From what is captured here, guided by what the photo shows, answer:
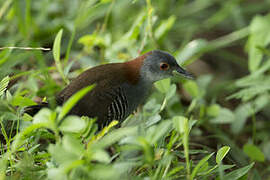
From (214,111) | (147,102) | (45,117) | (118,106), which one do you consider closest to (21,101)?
(45,117)

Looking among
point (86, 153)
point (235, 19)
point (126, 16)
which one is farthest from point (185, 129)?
point (235, 19)

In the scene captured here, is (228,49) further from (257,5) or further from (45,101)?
Answer: (45,101)

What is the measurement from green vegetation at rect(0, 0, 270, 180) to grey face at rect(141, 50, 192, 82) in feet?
0.27

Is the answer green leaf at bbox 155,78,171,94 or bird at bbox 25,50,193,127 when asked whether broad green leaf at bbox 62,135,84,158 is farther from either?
green leaf at bbox 155,78,171,94

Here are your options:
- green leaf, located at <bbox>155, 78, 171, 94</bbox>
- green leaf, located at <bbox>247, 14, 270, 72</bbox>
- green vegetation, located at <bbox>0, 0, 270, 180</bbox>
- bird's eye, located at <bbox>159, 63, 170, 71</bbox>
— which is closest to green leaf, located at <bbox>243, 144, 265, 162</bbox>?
green vegetation, located at <bbox>0, 0, 270, 180</bbox>

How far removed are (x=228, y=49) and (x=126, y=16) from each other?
1065mm

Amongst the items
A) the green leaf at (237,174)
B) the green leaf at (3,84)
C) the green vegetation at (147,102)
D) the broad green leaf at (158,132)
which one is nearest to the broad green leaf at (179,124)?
the green vegetation at (147,102)

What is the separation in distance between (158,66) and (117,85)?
0.26 metres

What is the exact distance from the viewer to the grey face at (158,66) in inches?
86.2

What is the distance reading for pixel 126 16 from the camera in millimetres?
3494

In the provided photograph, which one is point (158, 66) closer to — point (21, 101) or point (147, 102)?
point (147, 102)

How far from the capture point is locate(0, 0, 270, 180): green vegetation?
1.30 meters

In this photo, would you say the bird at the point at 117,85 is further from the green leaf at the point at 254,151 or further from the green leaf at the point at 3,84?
the green leaf at the point at 254,151

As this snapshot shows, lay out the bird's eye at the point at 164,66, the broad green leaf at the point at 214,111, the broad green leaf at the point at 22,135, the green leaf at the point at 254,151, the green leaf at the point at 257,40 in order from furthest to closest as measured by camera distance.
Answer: the green leaf at the point at 257,40
the broad green leaf at the point at 214,111
the bird's eye at the point at 164,66
the green leaf at the point at 254,151
the broad green leaf at the point at 22,135
